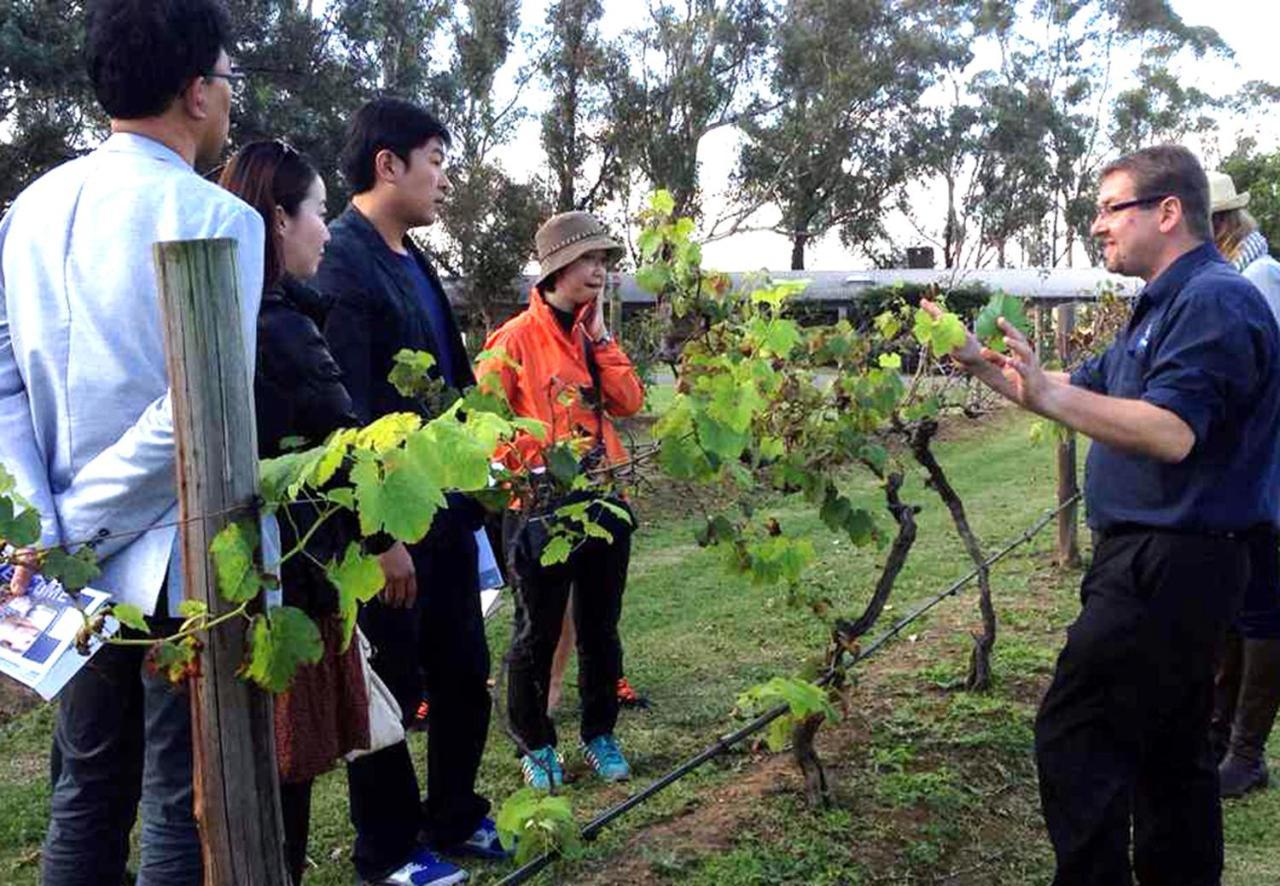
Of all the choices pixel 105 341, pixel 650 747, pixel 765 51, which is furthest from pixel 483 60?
pixel 105 341

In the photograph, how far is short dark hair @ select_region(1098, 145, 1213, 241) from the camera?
10.2 feet

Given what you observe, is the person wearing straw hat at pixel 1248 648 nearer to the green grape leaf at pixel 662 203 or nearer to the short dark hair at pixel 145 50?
the green grape leaf at pixel 662 203

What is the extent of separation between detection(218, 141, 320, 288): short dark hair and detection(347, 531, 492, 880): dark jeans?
3.39 feet

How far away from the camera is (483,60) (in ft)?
88.8

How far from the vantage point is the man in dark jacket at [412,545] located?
10.8ft

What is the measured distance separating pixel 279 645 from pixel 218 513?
21cm

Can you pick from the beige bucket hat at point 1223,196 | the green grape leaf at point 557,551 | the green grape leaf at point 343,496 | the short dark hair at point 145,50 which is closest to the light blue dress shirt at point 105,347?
the short dark hair at point 145,50

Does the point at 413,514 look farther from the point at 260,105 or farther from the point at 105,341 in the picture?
the point at 260,105

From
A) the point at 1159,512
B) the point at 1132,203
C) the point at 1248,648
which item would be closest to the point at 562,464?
the point at 1159,512

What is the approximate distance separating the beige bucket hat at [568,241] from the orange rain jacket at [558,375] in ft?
0.39

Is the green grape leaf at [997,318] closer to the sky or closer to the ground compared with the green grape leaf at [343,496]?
closer to the sky

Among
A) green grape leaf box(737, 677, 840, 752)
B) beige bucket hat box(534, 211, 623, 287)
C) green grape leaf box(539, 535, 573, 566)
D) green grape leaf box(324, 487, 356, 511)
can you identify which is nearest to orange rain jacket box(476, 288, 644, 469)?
beige bucket hat box(534, 211, 623, 287)

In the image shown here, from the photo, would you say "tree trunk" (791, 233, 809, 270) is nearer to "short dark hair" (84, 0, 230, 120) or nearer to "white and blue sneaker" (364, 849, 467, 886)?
"white and blue sneaker" (364, 849, 467, 886)

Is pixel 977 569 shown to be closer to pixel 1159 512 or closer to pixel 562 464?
pixel 1159 512
